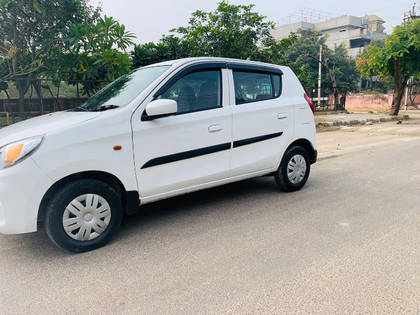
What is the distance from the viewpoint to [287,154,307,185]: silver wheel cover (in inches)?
188

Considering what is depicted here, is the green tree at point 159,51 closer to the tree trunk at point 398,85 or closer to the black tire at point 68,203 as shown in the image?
the black tire at point 68,203

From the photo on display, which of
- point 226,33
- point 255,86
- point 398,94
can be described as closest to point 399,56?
point 398,94

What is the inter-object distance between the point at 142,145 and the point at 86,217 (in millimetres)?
833

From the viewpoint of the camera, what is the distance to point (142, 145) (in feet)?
10.9

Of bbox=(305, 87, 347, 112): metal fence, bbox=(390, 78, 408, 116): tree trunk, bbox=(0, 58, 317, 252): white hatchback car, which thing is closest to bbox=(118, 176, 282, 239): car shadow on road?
bbox=(0, 58, 317, 252): white hatchback car

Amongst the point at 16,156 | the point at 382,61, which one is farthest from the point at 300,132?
the point at 382,61

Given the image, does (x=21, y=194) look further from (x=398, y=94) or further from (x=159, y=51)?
(x=398, y=94)

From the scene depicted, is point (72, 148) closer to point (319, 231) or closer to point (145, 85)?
point (145, 85)

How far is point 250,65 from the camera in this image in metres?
4.35

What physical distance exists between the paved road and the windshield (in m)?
1.35

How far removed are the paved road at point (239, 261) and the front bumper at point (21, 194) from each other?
1.31 ft

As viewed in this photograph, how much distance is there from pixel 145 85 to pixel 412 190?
13.3 feet

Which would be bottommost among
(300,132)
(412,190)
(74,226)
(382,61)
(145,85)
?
(412,190)

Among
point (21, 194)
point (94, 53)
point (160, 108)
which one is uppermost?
point (94, 53)
